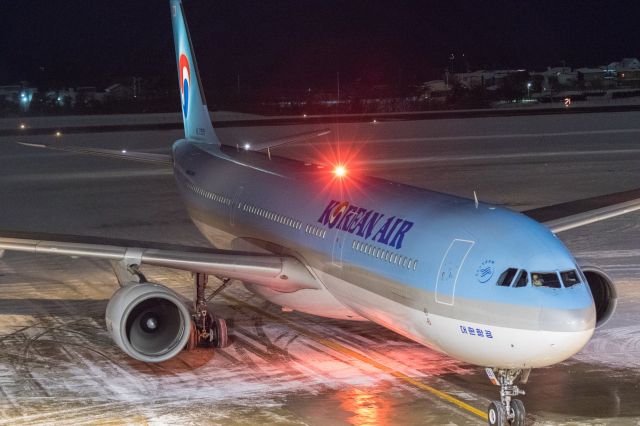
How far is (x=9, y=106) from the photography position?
12194 centimetres

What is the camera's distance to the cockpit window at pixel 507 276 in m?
14.4

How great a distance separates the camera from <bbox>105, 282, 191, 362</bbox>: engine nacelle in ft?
59.0

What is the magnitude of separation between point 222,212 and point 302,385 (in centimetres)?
774

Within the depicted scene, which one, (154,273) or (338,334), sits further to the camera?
(154,273)

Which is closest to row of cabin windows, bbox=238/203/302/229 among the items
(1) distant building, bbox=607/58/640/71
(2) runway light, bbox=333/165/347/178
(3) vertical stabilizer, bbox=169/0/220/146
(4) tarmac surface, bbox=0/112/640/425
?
(2) runway light, bbox=333/165/347/178

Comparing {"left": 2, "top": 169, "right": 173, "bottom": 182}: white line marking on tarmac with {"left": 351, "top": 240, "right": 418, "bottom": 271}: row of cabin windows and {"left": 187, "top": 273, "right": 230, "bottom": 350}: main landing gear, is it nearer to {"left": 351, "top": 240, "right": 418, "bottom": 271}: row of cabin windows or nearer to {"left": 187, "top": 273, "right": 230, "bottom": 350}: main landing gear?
{"left": 187, "top": 273, "right": 230, "bottom": 350}: main landing gear

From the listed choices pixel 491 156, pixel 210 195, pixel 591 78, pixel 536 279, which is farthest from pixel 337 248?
pixel 591 78

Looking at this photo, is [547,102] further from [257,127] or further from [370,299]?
[370,299]

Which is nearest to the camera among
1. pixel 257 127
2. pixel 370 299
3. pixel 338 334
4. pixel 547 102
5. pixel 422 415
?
pixel 422 415

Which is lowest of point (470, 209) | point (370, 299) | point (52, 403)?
point (52, 403)

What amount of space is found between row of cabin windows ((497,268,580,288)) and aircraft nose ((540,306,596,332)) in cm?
46

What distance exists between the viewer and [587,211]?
75.4 ft

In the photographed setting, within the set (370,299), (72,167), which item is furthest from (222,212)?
(72,167)

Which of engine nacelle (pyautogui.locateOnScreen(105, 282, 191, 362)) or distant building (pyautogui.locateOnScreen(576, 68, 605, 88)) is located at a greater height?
distant building (pyautogui.locateOnScreen(576, 68, 605, 88))
